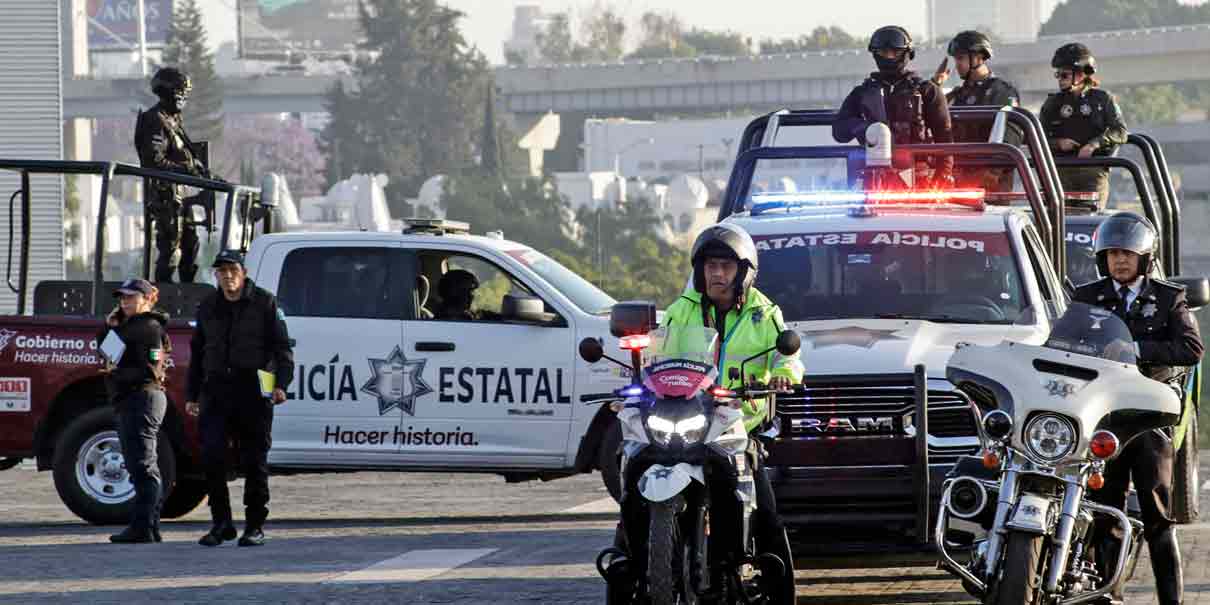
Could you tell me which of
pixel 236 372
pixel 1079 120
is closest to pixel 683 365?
pixel 236 372

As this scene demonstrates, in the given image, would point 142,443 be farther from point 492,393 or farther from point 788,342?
point 788,342

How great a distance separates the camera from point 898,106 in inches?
554

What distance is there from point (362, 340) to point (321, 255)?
666 millimetres

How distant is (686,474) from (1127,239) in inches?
86.5

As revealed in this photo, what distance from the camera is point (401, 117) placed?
14800 cm

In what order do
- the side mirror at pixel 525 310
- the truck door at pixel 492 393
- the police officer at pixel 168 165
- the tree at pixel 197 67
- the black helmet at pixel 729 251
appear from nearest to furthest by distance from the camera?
the black helmet at pixel 729 251, the side mirror at pixel 525 310, the truck door at pixel 492 393, the police officer at pixel 168 165, the tree at pixel 197 67

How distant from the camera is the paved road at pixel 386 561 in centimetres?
1141

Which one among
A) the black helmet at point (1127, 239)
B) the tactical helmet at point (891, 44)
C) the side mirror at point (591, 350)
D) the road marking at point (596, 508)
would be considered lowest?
the road marking at point (596, 508)

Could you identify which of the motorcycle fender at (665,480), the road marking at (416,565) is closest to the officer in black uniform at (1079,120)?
the road marking at (416,565)

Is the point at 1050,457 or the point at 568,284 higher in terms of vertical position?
the point at 568,284

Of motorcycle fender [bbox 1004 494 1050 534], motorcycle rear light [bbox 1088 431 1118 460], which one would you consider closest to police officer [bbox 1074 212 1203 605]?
motorcycle rear light [bbox 1088 431 1118 460]

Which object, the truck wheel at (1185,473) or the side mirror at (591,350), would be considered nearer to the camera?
the side mirror at (591,350)

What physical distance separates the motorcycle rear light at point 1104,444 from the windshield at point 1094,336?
0.41 meters

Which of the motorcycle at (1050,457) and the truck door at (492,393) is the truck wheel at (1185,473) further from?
the truck door at (492,393)
